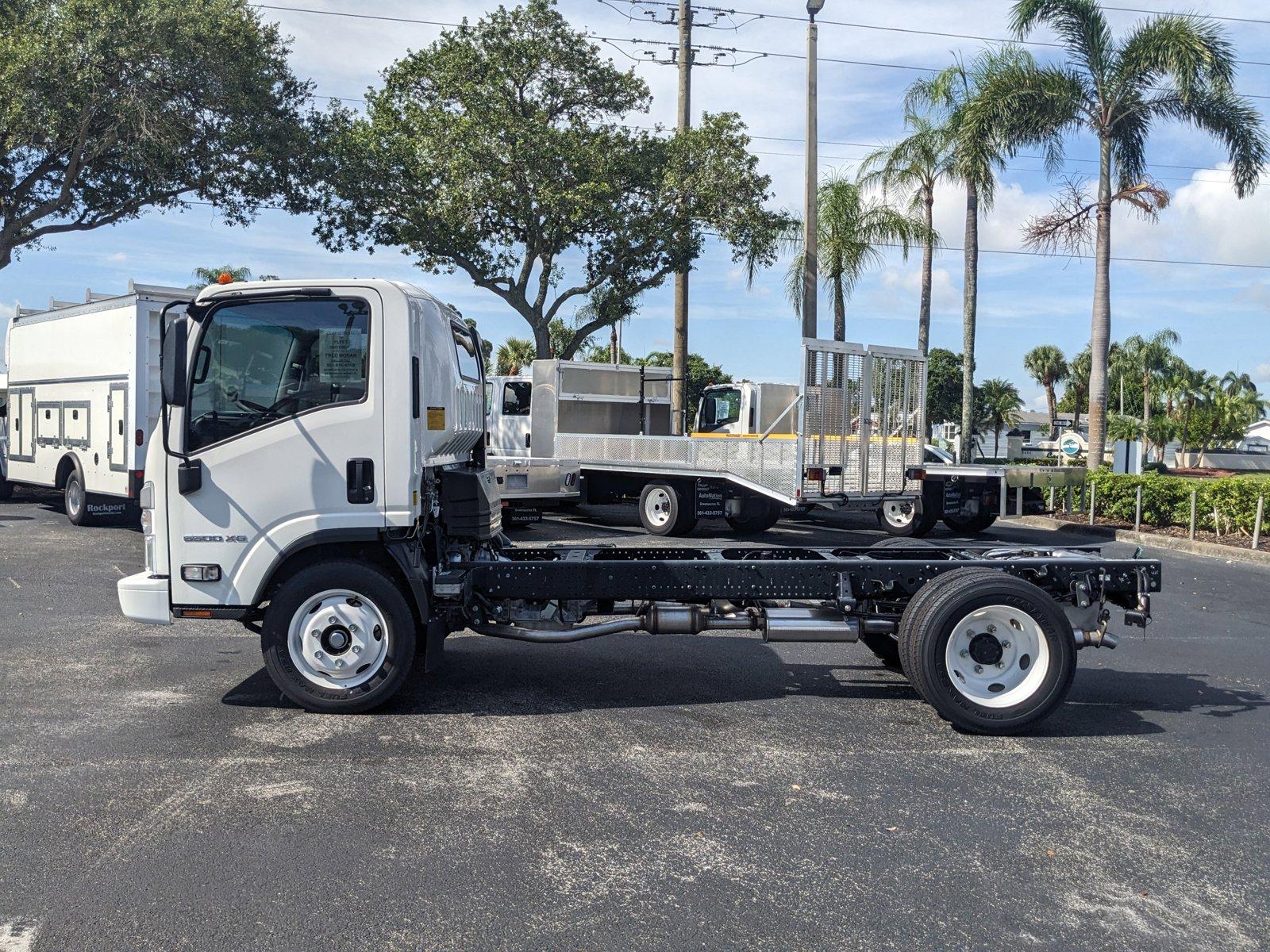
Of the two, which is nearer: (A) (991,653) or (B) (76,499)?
(A) (991,653)

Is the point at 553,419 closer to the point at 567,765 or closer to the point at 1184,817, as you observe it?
the point at 567,765

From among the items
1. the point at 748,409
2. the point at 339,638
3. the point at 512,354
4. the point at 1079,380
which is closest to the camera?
the point at 339,638

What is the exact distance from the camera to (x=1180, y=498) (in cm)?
1781

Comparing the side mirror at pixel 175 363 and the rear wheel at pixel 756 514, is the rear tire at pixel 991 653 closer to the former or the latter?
the side mirror at pixel 175 363

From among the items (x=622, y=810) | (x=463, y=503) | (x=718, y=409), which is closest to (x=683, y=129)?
(x=718, y=409)

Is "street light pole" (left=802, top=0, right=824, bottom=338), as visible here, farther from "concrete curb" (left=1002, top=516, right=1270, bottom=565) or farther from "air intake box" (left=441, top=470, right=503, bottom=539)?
"air intake box" (left=441, top=470, right=503, bottom=539)

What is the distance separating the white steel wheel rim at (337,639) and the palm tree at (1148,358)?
2684 inches

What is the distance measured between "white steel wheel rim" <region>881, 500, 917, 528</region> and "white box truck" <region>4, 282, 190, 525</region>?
35.8 ft

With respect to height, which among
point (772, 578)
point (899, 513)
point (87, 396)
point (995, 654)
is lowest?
point (995, 654)

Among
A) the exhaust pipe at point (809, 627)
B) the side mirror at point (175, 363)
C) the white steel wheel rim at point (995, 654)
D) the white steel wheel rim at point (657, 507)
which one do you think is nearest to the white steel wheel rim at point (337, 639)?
the side mirror at point (175, 363)

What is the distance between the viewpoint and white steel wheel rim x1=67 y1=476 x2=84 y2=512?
52.9ft

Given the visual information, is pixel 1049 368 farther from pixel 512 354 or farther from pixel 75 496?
pixel 75 496

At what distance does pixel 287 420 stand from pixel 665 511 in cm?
1059

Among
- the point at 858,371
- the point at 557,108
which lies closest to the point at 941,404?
the point at 557,108
